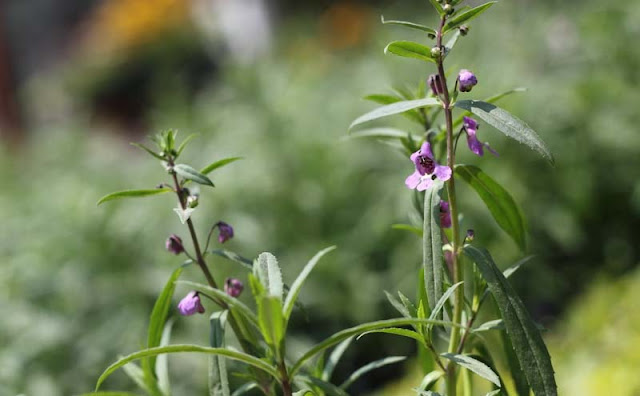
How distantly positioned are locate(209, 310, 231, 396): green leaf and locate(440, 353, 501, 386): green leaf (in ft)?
1.05

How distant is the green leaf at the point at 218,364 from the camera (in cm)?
109

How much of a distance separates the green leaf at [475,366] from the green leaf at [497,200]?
0.82 feet

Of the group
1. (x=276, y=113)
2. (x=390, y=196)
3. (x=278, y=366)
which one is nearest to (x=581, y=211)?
(x=390, y=196)

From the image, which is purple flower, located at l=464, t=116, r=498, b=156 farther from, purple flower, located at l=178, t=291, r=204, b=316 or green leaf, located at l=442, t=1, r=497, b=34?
purple flower, located at l=178, t=291, r=204, b=316

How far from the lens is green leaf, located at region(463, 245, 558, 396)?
0.98 meters

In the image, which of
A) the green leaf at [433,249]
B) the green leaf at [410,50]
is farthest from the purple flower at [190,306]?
the green leaf at [410,50]

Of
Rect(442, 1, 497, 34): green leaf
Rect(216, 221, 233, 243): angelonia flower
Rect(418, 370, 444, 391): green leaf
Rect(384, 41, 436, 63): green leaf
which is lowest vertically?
Rect(418, 370, 444, 391): green leaf

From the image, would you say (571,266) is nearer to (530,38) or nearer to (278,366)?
(530,38)

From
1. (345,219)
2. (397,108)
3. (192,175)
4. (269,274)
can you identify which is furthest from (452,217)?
(345,219)

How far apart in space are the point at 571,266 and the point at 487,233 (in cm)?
66

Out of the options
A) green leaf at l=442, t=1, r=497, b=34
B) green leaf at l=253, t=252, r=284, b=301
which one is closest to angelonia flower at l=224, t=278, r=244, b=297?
green leaf at l=253, t=252, r=284, b=301

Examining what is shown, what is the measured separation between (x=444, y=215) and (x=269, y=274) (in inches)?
12.1

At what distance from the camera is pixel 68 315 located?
9.71 ft

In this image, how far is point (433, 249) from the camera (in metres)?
1.03
